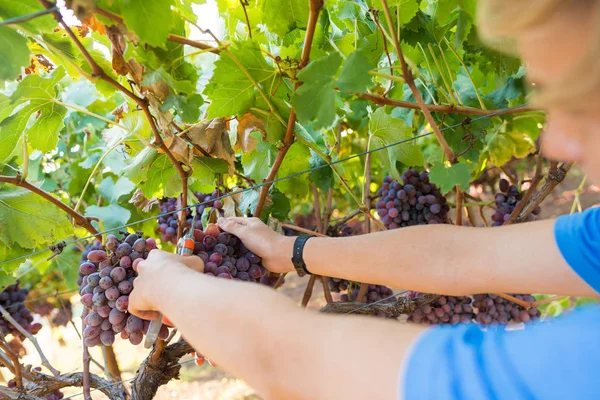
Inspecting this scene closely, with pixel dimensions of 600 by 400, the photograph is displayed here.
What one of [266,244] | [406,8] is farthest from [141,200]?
[406,8]

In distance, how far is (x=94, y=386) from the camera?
1605 mm

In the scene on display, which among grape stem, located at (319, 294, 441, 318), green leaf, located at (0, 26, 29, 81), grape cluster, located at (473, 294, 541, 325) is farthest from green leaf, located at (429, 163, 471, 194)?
grape cluster, located at (473, 294, 541, 325)

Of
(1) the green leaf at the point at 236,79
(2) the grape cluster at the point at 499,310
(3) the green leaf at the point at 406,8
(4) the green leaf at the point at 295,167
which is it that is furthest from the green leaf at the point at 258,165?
(2) the grape cluster at the point at 499,310

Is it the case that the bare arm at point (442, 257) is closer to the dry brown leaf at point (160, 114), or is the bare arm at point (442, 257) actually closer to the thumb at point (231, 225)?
the thumb at point (231, 225)

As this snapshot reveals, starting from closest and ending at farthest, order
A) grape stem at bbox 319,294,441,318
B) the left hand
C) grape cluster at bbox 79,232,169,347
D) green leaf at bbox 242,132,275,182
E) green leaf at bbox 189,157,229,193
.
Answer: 1. the left hand
2. grape cluster at bbox 79,232,169,347
3. green leaf at bbox 189,157,229,193
4. green leaf at bbox 242,132,275,182
5. grape stem at bbox 319,294,441,318

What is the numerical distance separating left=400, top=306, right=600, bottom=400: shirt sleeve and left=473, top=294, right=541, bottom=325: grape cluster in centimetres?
137

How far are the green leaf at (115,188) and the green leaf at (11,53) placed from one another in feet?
2.64

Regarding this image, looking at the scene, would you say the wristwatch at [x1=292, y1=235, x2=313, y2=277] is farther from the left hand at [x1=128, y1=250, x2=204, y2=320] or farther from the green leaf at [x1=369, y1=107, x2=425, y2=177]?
the green leaf at [x1=369, y1=107, x2=425, y2=177]

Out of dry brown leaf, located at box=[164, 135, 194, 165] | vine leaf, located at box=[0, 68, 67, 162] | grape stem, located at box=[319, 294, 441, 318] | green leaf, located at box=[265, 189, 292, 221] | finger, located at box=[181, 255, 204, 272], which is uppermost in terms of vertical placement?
vine leaf, located at box=[0, 68, 67, 162]

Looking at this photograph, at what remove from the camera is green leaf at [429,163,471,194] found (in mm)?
1045

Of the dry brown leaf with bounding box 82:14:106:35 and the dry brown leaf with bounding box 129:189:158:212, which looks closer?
the dry brown leaf with bounding box 82:14:106:35

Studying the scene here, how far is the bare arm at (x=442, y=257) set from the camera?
3.16ft

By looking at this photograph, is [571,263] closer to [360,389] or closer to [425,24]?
[360,389]

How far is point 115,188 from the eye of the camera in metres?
1.87
